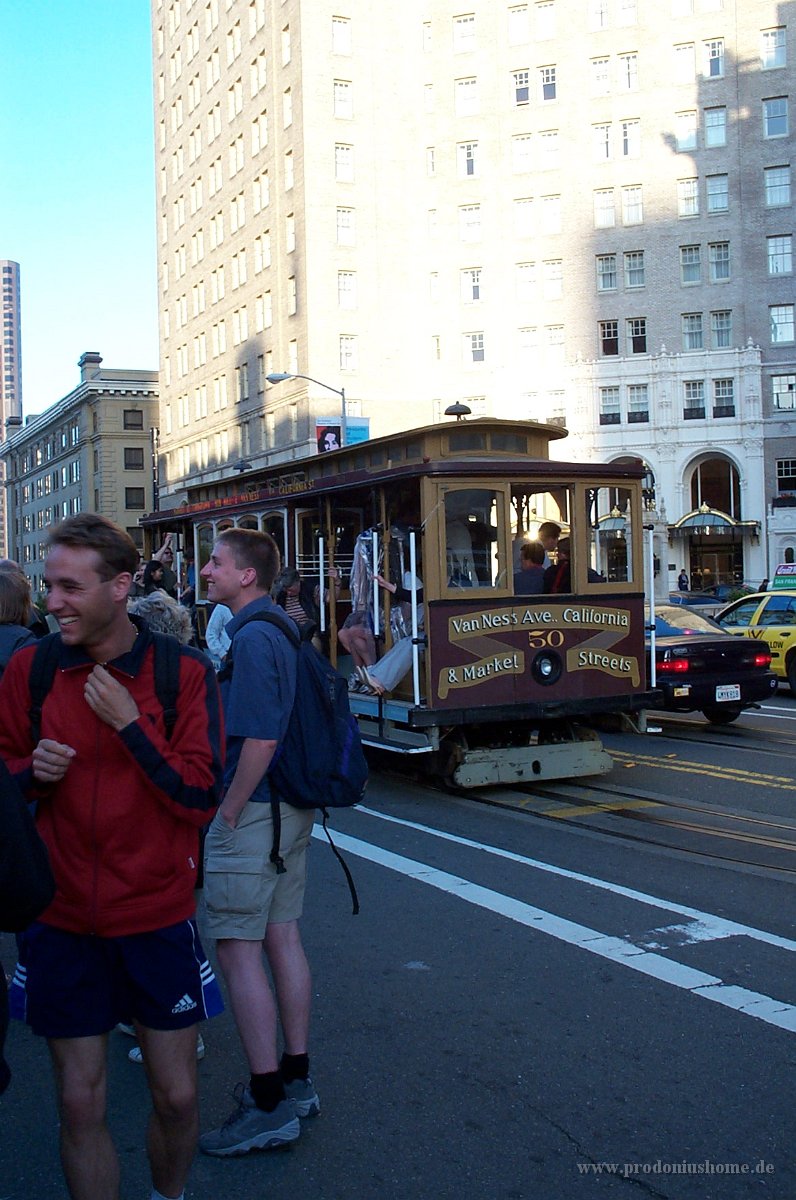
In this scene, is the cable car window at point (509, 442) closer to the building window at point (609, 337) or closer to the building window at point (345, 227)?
the building window at point (609, 337)

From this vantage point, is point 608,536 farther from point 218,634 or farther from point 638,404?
point 638,404

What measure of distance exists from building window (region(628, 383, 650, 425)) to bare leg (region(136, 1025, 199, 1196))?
50.8 metres

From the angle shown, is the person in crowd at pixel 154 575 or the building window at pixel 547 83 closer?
the person in crowd at pixel 154 575

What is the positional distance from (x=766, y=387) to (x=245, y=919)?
165 feet

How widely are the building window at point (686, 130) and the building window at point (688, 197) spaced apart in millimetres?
1524

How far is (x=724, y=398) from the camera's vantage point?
50750 mm

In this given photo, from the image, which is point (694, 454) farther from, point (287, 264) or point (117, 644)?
Answer: point (117, 644)

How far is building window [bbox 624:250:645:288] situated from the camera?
52.3 metres

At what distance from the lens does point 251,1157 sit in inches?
151

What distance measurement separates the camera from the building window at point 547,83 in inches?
2114

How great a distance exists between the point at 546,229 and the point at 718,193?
25.1 feet

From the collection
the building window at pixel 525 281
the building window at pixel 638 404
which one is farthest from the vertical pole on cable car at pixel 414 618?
the building window at pixel 525 281

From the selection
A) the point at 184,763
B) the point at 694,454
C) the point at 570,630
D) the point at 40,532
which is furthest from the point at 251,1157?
the point at 40,532

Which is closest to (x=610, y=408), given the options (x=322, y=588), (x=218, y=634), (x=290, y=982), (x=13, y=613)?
(x=322, y=588)
